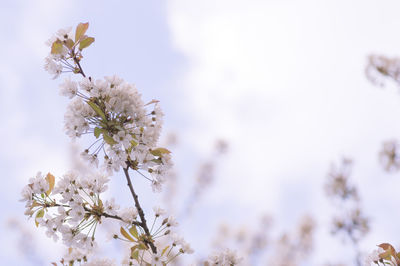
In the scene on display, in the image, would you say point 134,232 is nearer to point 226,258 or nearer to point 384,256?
point 226,258

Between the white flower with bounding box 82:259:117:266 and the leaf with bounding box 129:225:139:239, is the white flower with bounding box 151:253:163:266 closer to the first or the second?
the leaf with bounding box 129:225:139:239

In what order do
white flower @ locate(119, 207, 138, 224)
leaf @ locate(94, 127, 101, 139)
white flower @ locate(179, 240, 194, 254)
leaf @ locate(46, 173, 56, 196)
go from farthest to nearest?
white flower @ locate(179, 240, 194, 254) → leaf @ locate(46, 173, 56, 196) → white flower @ locate(119, 207, 138, 224) → leaf @ locate(94, 127, 101, 139)

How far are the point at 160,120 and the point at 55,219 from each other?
106 centimetres

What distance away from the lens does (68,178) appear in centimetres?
262

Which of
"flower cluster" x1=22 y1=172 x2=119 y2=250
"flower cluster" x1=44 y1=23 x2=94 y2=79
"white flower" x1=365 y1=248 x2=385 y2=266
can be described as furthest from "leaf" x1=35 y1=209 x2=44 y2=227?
"white flower" x1=365 y1=248 x2=385 y2=266

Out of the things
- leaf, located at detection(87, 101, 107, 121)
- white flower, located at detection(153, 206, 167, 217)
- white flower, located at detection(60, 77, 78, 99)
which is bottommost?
white flower, located at detection(153, 206, 167, 217)

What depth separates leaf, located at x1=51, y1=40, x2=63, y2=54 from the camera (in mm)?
2535

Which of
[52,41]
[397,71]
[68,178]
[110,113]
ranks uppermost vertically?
[397,71]

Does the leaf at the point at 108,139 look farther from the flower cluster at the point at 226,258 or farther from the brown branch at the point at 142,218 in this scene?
the flower cluster at the point at 226,258

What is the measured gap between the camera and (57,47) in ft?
8.33

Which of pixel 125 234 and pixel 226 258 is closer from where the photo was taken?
pixel 125 234

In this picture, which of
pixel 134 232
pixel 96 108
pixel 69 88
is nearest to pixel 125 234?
pixel 134 232

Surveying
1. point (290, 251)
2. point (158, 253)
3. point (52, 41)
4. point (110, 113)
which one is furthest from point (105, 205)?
point (290, 251)

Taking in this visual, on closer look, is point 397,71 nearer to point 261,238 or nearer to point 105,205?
point 105,205
